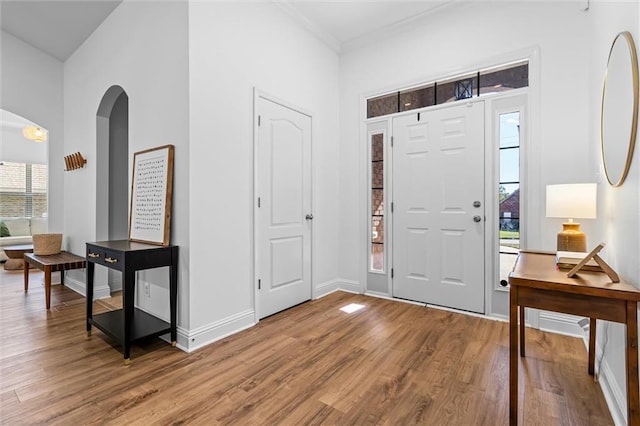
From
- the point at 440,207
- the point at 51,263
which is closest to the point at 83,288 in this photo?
the point at 51,263

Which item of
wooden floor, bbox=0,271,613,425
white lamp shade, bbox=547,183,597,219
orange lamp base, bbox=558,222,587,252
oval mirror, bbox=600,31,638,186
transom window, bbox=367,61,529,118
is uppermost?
transom window, bbox=367,61,529,118

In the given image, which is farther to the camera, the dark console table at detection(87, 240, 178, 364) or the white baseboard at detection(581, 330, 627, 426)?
the dark console table at detection(87, 240, 178, 364)

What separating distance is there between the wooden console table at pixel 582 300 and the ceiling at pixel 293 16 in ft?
9.51

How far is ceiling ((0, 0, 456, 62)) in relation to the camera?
312cm

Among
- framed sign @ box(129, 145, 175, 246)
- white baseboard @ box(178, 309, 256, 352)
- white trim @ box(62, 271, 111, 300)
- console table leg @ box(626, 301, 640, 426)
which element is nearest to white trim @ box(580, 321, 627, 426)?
console table leg @ box(626, 301, 640, 426)

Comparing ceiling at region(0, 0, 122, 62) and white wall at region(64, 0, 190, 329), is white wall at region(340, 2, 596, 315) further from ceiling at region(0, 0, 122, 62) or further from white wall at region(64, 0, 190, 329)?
ceiling at region(0, 0, 122, 62)

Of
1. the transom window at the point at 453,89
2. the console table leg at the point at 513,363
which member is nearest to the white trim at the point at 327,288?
the transom window at the point at 453,89

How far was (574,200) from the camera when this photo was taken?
2047mm

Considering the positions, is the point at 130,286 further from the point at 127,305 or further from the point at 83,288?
the point at 83,288

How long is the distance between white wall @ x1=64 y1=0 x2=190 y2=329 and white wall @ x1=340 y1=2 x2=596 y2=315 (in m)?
2.08

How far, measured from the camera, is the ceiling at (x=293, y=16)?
123 inches

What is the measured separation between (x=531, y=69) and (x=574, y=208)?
4.50 feet

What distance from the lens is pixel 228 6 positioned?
2.55 m

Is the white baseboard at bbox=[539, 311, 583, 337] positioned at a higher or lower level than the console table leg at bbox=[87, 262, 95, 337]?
lower
